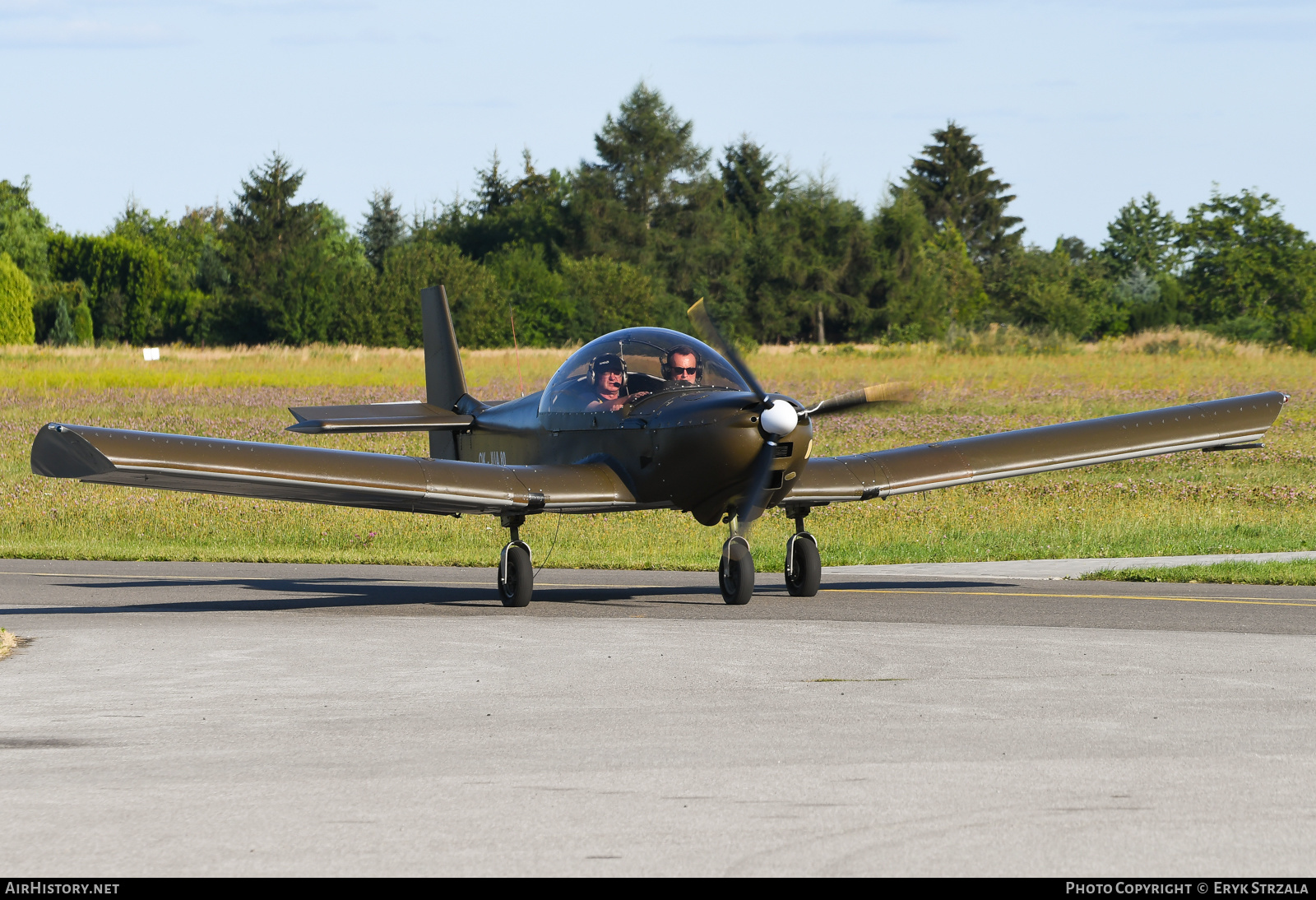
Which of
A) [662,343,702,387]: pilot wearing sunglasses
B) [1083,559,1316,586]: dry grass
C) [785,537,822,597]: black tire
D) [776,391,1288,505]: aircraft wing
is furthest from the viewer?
[1083,559,1316,586]: dry grass

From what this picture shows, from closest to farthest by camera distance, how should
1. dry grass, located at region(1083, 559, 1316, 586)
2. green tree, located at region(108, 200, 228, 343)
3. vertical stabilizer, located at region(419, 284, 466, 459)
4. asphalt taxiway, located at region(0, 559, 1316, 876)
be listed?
asphalt taxiway, located at region(0, 559, 1316, 876) < dry grass, located at region(1083, 559, 1316, 586) < vertical stabilizer, located at region(419, 284, 466, 459) < green tree, located at region(108, 200, 228, 343)

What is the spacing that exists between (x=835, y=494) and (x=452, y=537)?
10408 millimetres

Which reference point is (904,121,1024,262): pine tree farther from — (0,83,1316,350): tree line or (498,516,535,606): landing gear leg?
(498,516,535,606): landing gear leg

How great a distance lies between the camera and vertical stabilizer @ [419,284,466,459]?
19.1 m

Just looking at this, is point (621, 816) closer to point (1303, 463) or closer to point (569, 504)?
point (569, 504)

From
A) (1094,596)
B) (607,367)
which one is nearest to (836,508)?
(1094,596)

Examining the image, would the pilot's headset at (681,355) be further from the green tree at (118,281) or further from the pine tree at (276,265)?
the green tree at (118,281)

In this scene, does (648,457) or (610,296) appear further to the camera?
(610,296)

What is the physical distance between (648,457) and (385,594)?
12.5ft

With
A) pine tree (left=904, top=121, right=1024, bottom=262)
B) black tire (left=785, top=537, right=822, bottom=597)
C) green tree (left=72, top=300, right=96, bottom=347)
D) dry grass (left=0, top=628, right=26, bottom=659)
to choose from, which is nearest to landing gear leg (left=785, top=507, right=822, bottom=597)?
black tire (left=785, top=537, right=822, bottom=597)

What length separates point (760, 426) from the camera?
44.0 feet

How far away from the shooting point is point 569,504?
46.9ft

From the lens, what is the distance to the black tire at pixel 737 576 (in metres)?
14.3

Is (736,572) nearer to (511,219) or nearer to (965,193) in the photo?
(511,219)
